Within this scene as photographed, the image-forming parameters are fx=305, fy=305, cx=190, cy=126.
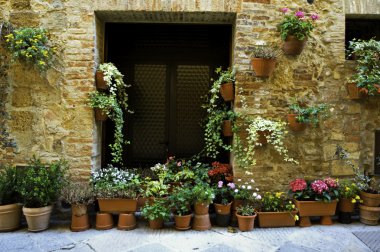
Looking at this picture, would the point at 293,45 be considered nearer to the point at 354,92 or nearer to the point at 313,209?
the point at 354,92

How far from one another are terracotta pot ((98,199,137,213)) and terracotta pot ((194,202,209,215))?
751 millimetres

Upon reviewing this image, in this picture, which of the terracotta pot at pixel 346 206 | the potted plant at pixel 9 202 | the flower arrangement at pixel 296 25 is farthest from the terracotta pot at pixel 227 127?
the potted plant at pixel 9 202

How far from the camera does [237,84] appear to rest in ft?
13.0

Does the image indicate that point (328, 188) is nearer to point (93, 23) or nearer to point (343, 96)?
point (343, 96)

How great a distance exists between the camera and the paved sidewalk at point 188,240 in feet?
10.6

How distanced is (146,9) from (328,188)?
3.21 meters

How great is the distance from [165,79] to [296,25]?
1.99 metres

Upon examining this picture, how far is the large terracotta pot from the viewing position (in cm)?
375

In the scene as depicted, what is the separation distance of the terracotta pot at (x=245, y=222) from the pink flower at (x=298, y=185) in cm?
64

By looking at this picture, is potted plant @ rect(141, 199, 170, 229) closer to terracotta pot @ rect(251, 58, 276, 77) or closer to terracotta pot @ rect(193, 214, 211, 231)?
terracotta pot @ rect(193, 214, 211, 231)

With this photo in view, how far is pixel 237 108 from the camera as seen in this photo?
13.0 ft

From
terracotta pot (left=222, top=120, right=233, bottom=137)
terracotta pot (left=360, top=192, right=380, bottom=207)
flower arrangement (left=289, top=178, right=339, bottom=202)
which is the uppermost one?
terracotta pot (left=222, top=120, right=233, bottom=137)

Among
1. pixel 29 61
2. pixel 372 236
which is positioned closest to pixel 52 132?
pixel 29 61

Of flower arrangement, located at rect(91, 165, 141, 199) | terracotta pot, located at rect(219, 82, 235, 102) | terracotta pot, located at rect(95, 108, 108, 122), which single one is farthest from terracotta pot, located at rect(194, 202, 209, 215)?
terracotta pot, located at rect(95, 108, 108, 122)
